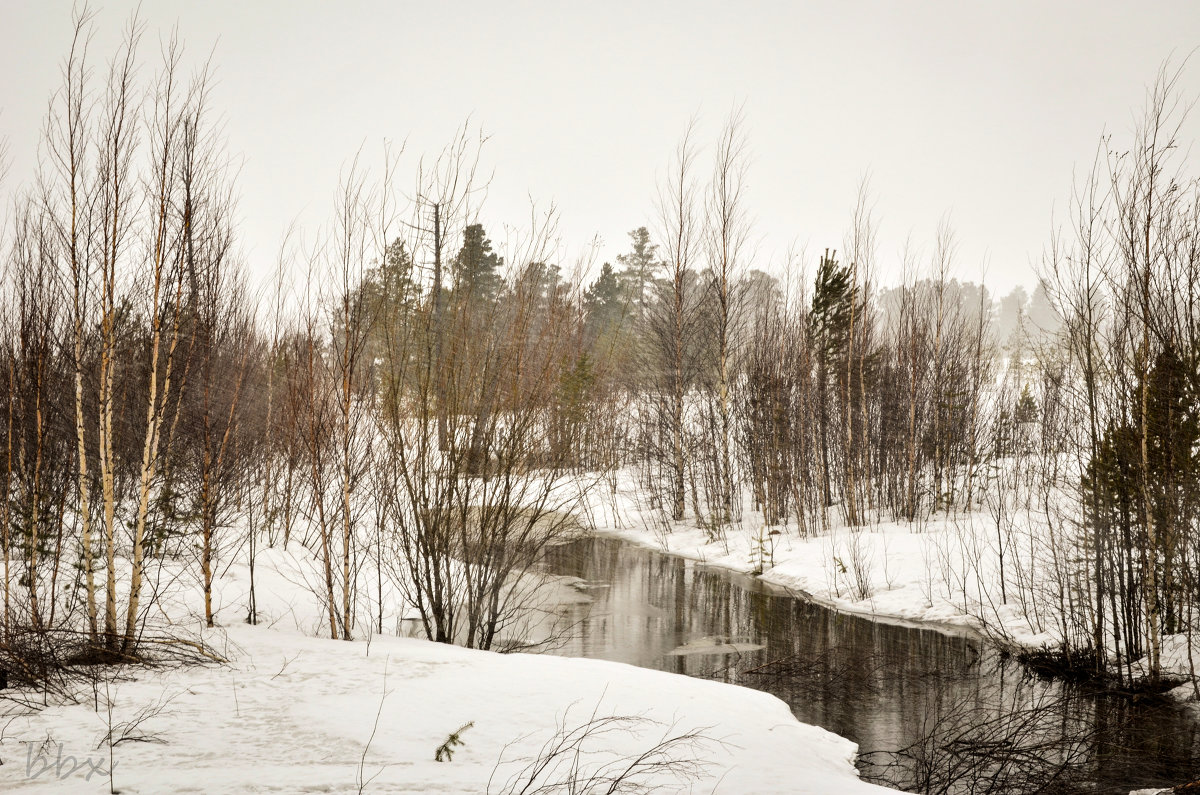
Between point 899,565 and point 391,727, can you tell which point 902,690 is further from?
point 391,727

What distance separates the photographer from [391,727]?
463 cm

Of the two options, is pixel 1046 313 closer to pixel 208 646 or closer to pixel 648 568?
pixel 648 568

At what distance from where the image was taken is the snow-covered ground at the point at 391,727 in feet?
12.2

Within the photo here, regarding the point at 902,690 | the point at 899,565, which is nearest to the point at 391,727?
the point at 902,690

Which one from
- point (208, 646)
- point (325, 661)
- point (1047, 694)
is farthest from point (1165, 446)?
point (208, 646)

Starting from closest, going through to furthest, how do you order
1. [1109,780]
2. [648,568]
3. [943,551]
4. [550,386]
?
[1109,780] → [550,386] → [943,551] → [648,568]

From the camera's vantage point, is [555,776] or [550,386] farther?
[550,386]

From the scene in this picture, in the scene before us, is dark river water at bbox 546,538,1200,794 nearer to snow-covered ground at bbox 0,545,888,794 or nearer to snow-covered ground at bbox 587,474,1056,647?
snow-covered ground at bbox 587,474,1056,647

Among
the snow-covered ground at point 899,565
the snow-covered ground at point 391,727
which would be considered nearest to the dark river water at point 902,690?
the snow-covered ground at point 899,565

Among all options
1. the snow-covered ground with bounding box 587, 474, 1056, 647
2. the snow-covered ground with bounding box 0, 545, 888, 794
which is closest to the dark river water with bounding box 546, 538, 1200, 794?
the snow-covered ground with bounding box 587, 474, 1056, 647

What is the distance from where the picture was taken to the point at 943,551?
1215 centimetres

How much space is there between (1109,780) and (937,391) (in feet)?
41.2

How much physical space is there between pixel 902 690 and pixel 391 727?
5.51 meters

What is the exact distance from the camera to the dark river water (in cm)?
554
